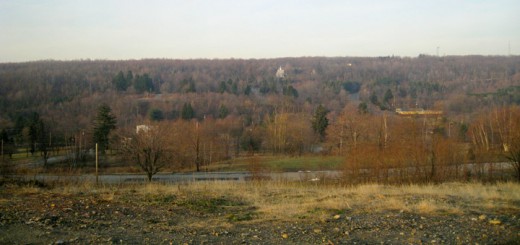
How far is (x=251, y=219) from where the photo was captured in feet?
30.9

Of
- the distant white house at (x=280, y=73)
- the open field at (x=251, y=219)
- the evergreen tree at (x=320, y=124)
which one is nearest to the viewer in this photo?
the open field at (x=251, y=219)

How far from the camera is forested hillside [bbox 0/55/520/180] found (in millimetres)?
55812

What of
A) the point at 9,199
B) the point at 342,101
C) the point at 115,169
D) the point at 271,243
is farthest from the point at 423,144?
the point at 342,101

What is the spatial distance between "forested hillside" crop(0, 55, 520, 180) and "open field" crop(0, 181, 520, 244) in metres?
29.1

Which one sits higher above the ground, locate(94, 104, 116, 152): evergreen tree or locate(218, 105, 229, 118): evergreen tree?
locate(218, 105, 229, 118): evergreen tree

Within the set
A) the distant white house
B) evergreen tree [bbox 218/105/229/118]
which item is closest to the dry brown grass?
evergreen tree [bbox 218/105/229/118]

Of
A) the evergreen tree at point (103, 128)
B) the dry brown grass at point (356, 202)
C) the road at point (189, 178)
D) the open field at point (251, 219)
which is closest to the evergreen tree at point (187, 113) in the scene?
the evergreen tree at point (103, 128)

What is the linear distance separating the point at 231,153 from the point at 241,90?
170 ft

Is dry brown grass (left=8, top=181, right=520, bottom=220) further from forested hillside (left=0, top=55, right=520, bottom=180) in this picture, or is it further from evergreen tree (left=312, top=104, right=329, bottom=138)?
evergreen tree (left=312, top=104, right=329, bottom=138)

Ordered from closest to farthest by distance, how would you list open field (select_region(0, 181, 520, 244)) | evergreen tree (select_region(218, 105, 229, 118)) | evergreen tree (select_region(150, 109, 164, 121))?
open field (select_region(0, 181, 520, 244)), evergreen tree (select_region(150, 109, 164, 121)), evergreen tree (select_region(218, 105, 229, 118))

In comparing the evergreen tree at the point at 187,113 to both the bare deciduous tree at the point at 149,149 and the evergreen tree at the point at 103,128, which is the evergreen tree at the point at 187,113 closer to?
the evergreen tree at the point at 103,128

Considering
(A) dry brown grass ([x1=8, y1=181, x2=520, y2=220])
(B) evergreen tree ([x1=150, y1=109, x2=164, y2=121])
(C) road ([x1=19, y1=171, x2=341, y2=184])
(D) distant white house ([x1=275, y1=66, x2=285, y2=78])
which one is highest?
(D) distant white house ([x1=275, y1=66, x2=285, y2=78])

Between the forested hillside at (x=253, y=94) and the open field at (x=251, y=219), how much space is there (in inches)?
1144

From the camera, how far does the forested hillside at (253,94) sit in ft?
183
